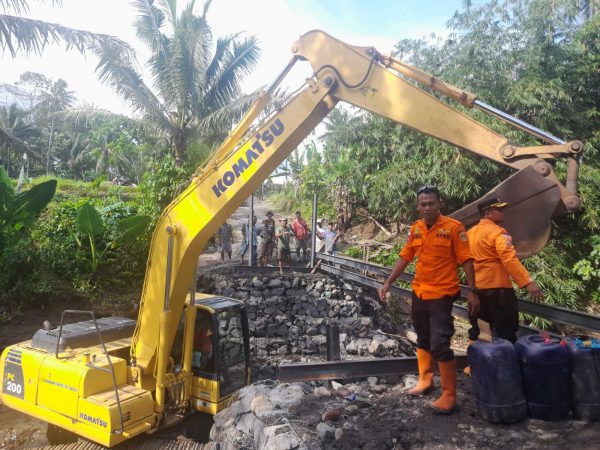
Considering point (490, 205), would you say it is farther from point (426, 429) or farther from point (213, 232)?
point (213, 232)

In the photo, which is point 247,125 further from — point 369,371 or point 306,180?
point 306,180

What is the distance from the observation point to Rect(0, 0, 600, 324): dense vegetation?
10.2 meters

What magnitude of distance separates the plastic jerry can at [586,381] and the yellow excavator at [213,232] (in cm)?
103

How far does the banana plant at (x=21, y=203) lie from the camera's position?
881 centimetres

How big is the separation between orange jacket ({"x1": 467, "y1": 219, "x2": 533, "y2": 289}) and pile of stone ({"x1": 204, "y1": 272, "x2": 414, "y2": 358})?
3.74 m

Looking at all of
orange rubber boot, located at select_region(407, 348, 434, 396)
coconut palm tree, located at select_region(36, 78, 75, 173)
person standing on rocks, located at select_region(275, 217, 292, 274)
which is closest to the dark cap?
orange rubber boot, located at select_region(407, 348, 434, 396)

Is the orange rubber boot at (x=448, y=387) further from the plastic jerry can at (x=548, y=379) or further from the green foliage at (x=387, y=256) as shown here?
the green foliage at (x=387, y=256)

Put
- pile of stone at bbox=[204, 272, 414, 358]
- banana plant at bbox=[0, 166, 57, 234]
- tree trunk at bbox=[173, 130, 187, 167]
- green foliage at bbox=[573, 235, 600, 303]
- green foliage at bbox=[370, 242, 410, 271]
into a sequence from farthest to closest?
1. tree trunk at bbox=[173, 130, 187, 167]
2. green foliage at bbox=[370, 242, 410, 271]
3. green foliage at bbox=[573, 235, 600, 303]
4. banana plant at bbox=[0, 166, 57, 234]
5. pile of stone at bbox=[204, 272, 414, 358]

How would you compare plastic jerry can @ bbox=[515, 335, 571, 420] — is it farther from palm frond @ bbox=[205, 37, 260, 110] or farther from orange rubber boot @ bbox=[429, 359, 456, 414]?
palm frond @ bbox=[205, 37, 260, 110]

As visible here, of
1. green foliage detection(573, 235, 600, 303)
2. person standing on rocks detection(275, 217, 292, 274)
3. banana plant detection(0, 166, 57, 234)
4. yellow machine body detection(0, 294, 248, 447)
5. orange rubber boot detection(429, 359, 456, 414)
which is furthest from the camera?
green foliage detection(573, 235, 600, 303)

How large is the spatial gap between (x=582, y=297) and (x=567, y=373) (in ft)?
34.1

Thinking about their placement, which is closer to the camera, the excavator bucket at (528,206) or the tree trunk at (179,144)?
the excavator bucket at (528,206)

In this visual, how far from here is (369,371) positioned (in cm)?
346

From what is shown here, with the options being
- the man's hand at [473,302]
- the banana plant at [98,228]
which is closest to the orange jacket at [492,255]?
the man's hand at [473,302]
